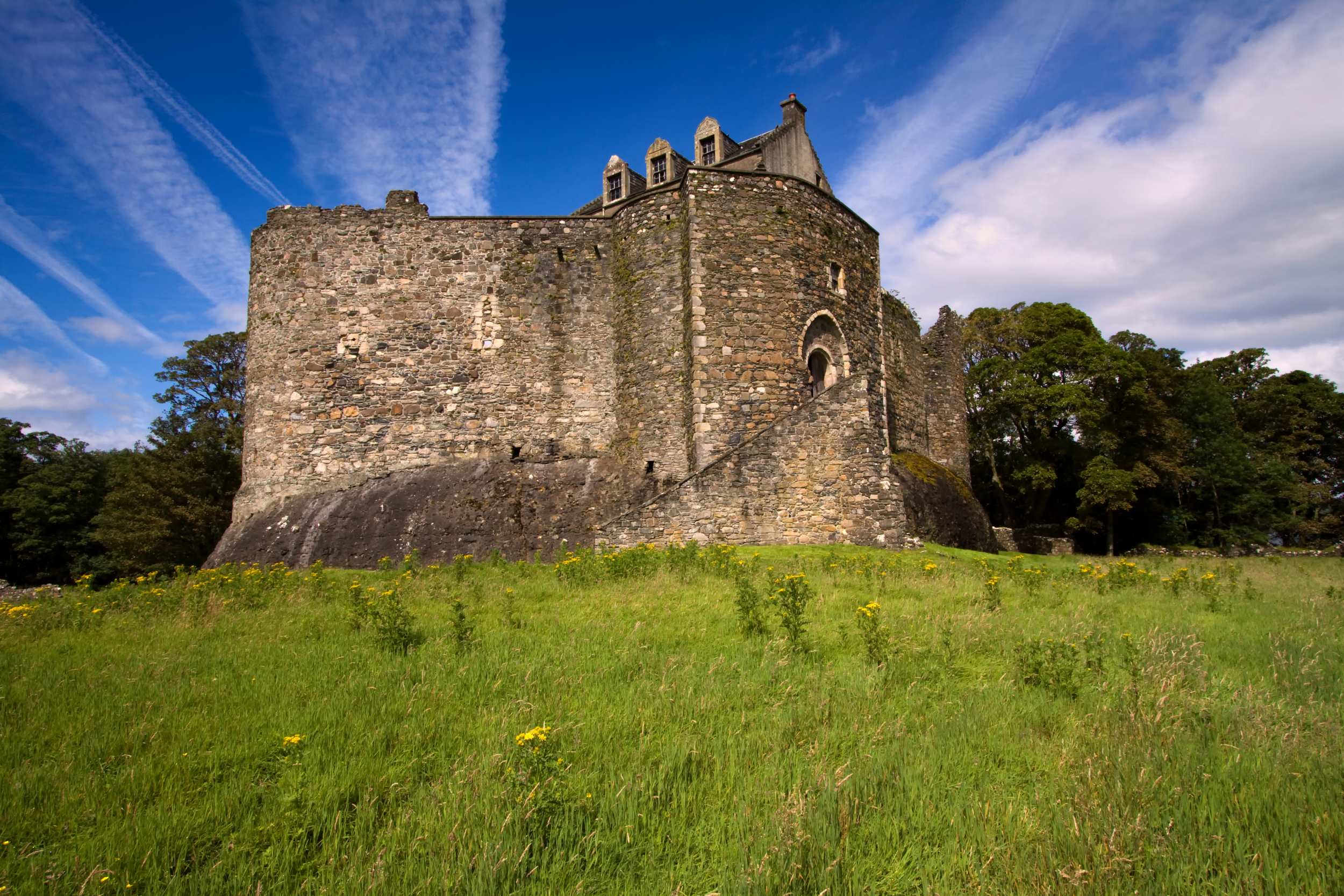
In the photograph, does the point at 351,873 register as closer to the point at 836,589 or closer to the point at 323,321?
the point at 836,589

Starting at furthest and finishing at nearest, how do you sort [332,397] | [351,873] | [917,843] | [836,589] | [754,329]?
[332,397] → [754,329] → [836,589] → [917,843] → [351,873]

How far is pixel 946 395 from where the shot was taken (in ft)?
79.9

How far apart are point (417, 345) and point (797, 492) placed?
10720 mm

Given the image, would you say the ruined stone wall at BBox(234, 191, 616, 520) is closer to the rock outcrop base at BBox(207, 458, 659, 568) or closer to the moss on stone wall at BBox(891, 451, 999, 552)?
the rock outcrop base at BBox(207, 458, 659, 568)

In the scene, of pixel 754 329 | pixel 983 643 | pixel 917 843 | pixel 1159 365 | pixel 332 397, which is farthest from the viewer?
pixel 1159 365

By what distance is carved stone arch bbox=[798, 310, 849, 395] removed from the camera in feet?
53.4

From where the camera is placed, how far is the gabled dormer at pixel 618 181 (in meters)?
34.1

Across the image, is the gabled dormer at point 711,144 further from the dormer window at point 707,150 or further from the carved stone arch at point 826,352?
the carved stone arch at point 826,352

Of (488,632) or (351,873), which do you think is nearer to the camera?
(351,873)

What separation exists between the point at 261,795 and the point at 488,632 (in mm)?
2938

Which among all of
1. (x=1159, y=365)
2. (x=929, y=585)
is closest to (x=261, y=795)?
(x=929, y=585)

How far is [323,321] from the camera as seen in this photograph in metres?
17.2

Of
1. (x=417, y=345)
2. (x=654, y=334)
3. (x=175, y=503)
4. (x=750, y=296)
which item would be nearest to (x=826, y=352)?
(x=750, y=296)

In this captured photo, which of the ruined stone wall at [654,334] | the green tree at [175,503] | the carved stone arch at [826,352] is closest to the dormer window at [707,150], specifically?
the ruined stone wall at [654,334]
